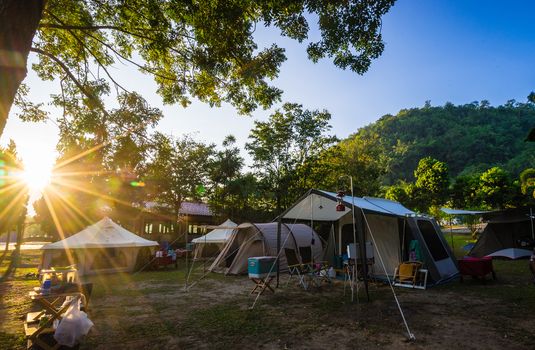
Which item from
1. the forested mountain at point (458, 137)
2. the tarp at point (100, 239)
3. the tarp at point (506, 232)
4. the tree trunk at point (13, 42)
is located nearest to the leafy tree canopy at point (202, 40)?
the tree trunk at point (13, 42)

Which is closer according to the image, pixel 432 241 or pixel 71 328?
pixel 71 328

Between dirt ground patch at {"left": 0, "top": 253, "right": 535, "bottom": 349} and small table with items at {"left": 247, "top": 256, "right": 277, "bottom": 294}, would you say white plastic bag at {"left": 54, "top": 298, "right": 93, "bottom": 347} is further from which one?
small table with items at {"left": 247, "top": 256, "right": 277, "bottom": 294}

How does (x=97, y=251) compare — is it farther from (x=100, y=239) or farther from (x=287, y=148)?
(x=287, y=148)

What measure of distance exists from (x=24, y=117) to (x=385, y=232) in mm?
11646

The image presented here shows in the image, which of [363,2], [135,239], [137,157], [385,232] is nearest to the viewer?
[363,2]

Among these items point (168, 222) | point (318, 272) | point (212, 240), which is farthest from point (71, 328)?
point (168, 222)

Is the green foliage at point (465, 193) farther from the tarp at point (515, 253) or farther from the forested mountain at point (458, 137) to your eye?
the forested mountain at point (458, 137)

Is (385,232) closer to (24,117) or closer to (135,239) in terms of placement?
(135,239)

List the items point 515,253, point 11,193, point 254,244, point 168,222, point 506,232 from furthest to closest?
1. point 168,222
2. point 11,193
3. point 506,232
4. point 515,253
5. point 254,244

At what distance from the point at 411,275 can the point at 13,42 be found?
10174mm

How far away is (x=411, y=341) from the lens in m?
4.81

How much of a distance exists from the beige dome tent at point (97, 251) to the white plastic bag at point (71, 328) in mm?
8669

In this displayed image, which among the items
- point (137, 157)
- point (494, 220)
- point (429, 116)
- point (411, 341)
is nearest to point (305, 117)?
point (494, 220)

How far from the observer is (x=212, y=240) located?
61.2 ft
